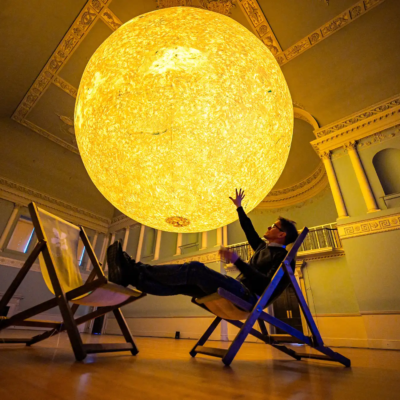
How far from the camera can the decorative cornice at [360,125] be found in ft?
19.4

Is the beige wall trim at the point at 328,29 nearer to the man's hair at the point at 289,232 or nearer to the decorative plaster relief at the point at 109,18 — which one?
the decorative plaster relief at the point at 109,18

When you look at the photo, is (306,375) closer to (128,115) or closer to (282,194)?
(128,115)

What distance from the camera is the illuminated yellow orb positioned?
1.65 metres

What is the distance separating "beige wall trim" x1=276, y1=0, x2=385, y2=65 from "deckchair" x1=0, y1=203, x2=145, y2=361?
20.9 feet

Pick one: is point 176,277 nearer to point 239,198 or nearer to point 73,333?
point 73,333

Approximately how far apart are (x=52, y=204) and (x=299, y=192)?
436 inches

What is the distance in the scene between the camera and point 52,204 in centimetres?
1059

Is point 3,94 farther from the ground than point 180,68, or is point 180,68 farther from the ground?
point 3,94

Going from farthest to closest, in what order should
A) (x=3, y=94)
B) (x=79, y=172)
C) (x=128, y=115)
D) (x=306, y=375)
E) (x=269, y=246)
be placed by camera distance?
(x=79, y=172) < (x=3, y=94) < (x=269, y=246) < (x=128, y=115) < (x=306, y=375)

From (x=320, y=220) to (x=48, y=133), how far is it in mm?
10967

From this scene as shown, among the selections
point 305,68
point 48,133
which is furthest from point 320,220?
point 48,133

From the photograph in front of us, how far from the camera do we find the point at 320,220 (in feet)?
29.9

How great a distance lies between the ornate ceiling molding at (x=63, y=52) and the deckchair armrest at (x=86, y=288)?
21.7 ft

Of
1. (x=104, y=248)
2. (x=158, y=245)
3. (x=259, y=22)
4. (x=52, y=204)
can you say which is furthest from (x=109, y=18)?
(x=104, y=248)
